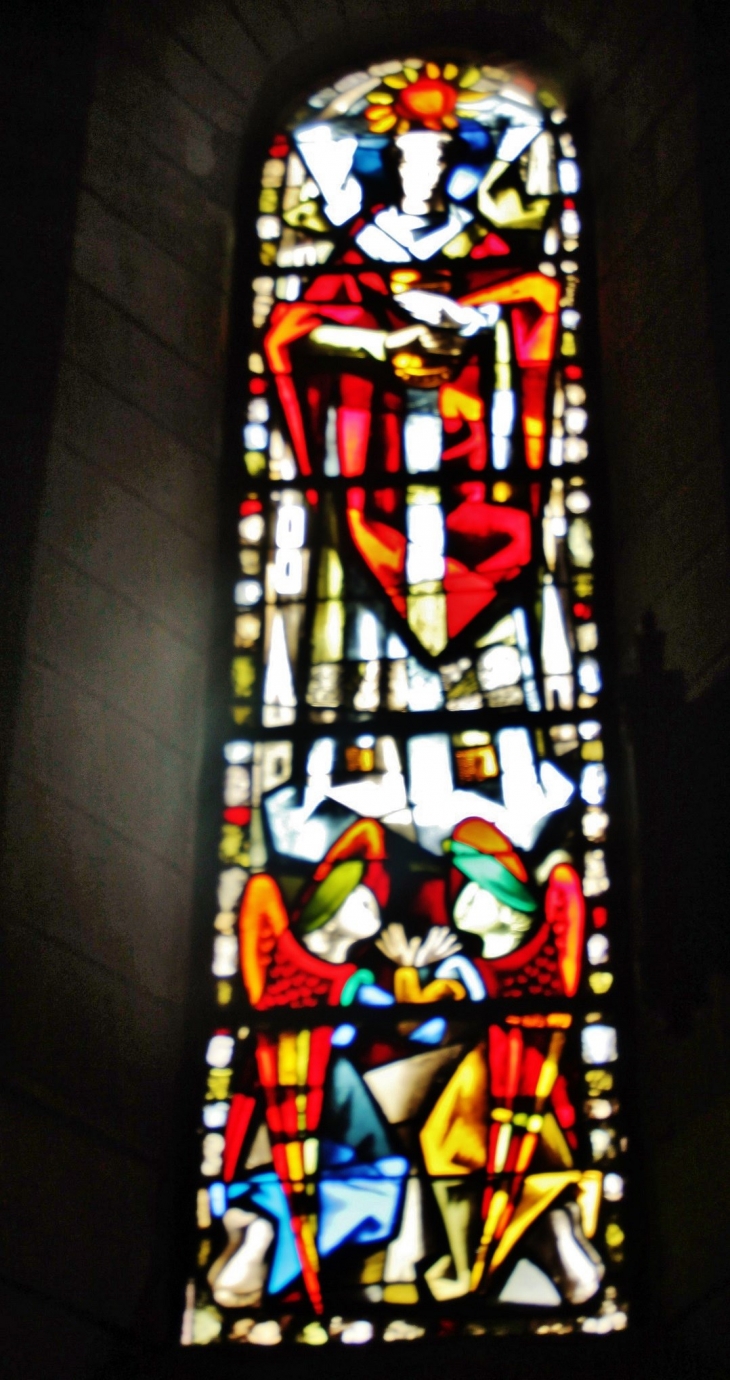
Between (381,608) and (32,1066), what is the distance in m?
1.63

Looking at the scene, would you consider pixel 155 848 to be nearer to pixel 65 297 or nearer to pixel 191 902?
pixel 191 902

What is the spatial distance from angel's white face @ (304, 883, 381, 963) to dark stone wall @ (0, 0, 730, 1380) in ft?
0.99

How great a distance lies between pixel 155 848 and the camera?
5.16 m

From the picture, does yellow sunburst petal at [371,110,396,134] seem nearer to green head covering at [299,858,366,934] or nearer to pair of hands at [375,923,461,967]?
green head covering at [299,858,366,934]

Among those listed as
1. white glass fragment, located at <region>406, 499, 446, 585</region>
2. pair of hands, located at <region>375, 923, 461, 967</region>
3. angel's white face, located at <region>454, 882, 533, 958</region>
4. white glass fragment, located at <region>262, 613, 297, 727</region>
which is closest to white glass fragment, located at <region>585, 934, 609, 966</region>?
angel's white face, located at <region>454, 882, 533, 958</region>

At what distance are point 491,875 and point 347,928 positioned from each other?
0.37 metres

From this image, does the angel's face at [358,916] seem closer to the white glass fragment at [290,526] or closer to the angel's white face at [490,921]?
the angel's white face at [490,921]

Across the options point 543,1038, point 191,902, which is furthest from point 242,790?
point 543,1038

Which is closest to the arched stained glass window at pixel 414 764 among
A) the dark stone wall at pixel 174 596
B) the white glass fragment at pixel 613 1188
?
the white glass fragment at pixel 613 1188

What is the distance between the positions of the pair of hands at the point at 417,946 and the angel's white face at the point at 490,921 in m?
0.05

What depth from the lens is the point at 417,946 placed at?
5.09m

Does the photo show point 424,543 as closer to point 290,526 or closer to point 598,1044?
point 290,526

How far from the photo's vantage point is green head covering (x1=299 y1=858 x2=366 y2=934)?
17.0 ft

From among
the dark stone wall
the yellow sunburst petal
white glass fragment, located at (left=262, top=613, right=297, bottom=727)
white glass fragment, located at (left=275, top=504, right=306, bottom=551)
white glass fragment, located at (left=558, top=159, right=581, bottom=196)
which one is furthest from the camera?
the yellow sunburst petal
